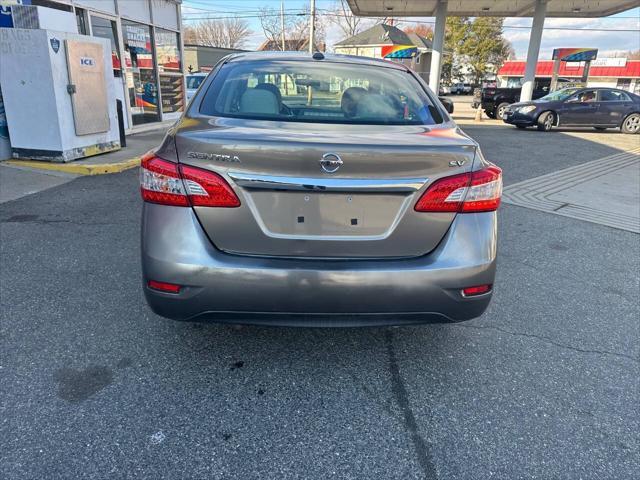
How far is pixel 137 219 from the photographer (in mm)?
5199

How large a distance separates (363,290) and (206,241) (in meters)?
0.76

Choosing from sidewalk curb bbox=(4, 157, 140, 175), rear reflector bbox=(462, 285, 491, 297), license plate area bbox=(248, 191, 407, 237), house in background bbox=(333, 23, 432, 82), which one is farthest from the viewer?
house in background bbox=(333, 23, 432, 82)

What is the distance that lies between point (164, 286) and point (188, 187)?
0.49 metres

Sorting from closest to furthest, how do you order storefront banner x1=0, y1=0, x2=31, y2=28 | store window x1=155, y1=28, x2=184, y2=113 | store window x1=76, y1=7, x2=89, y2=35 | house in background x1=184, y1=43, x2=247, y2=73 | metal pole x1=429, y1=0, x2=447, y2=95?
1. storefront banner x1=0, y1=0, x2=31, y2=28
2. store window x1=76, y1=7, x2=89, y2=35
3. store window x1=155, y1=28, x2=184, y2=113
4. metal pole x1=429, y1=0, x2=447, y2=95
5. house in background x1=184, y1=43, x2=247, y2=73

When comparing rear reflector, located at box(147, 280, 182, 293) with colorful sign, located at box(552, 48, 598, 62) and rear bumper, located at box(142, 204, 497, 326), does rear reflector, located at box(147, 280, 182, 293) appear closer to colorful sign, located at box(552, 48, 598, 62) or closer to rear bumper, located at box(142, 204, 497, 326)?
rear bumper, located at box(142, 204, 497, 326)

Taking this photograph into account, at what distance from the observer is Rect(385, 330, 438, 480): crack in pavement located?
2.03m

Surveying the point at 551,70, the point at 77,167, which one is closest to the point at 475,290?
the point at 77,167

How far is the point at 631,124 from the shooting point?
54.6 feet

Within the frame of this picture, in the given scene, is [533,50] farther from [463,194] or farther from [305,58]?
[463,194]

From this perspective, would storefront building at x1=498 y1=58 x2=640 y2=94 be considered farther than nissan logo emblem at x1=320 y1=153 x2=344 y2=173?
Yes

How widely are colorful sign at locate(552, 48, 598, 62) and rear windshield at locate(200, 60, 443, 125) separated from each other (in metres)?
29.9

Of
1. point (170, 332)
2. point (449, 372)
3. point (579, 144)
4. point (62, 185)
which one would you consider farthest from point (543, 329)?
point (579, 144)

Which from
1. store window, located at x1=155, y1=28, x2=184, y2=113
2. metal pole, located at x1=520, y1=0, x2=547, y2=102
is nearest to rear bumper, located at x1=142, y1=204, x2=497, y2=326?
store window, located at x1=155, y1=28, x2=184, y2=113

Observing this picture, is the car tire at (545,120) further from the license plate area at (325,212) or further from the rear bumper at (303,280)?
the license plate area at (325,212)
